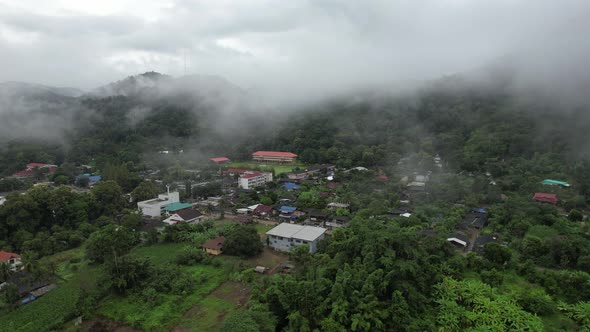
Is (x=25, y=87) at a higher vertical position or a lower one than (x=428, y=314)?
higher

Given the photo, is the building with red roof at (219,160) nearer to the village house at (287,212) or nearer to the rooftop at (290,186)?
the rooftop at (290,186)

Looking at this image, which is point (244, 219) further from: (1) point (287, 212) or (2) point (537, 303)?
(2) point (537, 303)

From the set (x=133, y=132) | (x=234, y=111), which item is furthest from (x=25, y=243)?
(x=234, y=111)

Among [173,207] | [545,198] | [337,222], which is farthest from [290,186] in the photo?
[545,198]

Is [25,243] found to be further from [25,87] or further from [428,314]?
[25,87]

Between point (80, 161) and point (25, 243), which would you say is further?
point (80, 161)

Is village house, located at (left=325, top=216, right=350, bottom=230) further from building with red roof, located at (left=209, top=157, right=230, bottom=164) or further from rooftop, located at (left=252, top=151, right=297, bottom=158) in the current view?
building with red roof, located at (left=209, top=157, right=230, bottom=164)

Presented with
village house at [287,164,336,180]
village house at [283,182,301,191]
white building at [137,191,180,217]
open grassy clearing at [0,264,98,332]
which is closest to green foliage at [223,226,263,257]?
open grassy clearing at [0,264,98,332]
